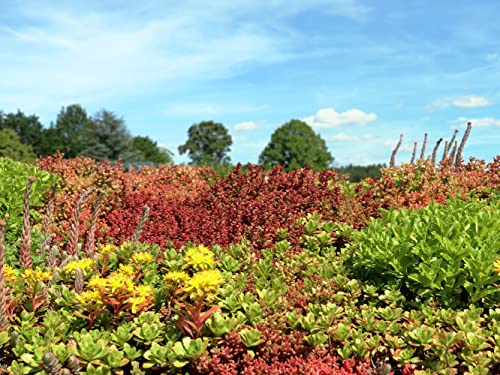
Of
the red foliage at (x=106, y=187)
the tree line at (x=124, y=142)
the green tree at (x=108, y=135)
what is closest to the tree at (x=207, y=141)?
the tree line at (x=124, y=142)

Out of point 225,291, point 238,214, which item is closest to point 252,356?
point 225,291

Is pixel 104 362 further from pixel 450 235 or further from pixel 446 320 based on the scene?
pixel 450 235

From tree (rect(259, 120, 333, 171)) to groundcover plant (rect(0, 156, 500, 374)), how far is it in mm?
55050

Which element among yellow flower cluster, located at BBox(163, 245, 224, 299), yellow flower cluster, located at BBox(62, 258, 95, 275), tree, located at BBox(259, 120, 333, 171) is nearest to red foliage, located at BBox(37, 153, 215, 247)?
yellow flower cluster, located at BBox(62, 258, 95, 275)

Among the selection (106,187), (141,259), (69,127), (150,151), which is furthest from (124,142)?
(141,259)

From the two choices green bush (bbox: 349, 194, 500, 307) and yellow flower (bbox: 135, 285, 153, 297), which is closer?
yellow flower (bbox: 135, 285, 153, 297)

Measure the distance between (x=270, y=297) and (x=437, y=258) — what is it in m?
1.42

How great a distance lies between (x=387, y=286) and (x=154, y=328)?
6.50 feet

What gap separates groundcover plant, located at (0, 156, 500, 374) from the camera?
3.24 m

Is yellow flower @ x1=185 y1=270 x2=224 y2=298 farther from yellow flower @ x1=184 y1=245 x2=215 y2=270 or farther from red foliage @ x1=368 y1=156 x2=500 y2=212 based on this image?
red foliage @ x1=368 y1=156 x2=500 y2=212

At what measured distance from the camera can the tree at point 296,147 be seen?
199ft

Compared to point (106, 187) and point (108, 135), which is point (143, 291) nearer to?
point (106, 187)

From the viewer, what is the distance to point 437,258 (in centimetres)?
402

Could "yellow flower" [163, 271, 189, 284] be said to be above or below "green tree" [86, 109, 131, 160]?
below
